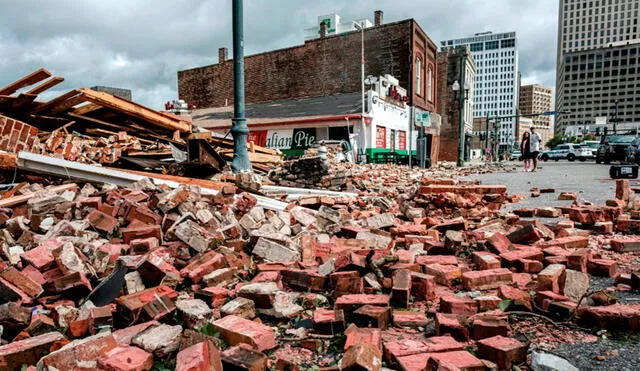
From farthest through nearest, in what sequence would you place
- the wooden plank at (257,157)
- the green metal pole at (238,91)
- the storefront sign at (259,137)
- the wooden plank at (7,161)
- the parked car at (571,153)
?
the parked car at (571,153), the storefront sign at (259,137), the wooden plank at (257,157), the green metal pole at (238,91), the wooden plank at (7,161)

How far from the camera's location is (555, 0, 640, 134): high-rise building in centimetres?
12662

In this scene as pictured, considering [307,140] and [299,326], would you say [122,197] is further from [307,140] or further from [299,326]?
[307,140]

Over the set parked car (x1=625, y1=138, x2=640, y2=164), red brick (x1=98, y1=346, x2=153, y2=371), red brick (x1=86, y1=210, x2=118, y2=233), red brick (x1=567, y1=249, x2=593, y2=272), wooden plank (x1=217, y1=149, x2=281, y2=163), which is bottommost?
red brick (x1=98, y1=346, x2=153, y2=371)

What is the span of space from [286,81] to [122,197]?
28639 mm

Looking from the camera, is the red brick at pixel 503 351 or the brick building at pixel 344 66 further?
the brick building at pixel 344 66

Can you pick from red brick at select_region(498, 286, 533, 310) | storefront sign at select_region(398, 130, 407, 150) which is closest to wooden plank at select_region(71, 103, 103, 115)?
red brick at select_region(498, 286, 533, 310)

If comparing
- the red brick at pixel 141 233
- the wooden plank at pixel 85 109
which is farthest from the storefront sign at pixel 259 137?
the red brick at pixel 141 233

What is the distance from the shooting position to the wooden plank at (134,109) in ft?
24.0

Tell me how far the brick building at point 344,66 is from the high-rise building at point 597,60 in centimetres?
10722

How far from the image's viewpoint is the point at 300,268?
284cm

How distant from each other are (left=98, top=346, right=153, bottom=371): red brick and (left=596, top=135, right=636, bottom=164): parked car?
1047 inches

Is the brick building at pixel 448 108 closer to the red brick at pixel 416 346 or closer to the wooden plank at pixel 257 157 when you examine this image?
the wooden plank at pixel 257 157

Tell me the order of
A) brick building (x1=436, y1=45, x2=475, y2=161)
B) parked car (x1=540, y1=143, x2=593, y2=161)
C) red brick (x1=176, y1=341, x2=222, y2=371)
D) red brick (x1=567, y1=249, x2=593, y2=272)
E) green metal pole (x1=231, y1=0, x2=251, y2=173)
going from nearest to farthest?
red brick (x1=176, y1=341, x2=222, y2=371), red brick (x1=567, y1=249, x2=593, y2=272), green metal pole (x1=231, y1=0, x2=251, y2=173), parked car (x1=540, y1=143, x2=593, y2=161), brick building (x1=436, y1=45, x2=475, y2=161)

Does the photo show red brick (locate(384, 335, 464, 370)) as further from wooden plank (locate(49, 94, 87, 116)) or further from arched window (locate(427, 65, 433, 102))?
arched window (locate(427, 65, 433, 102))
